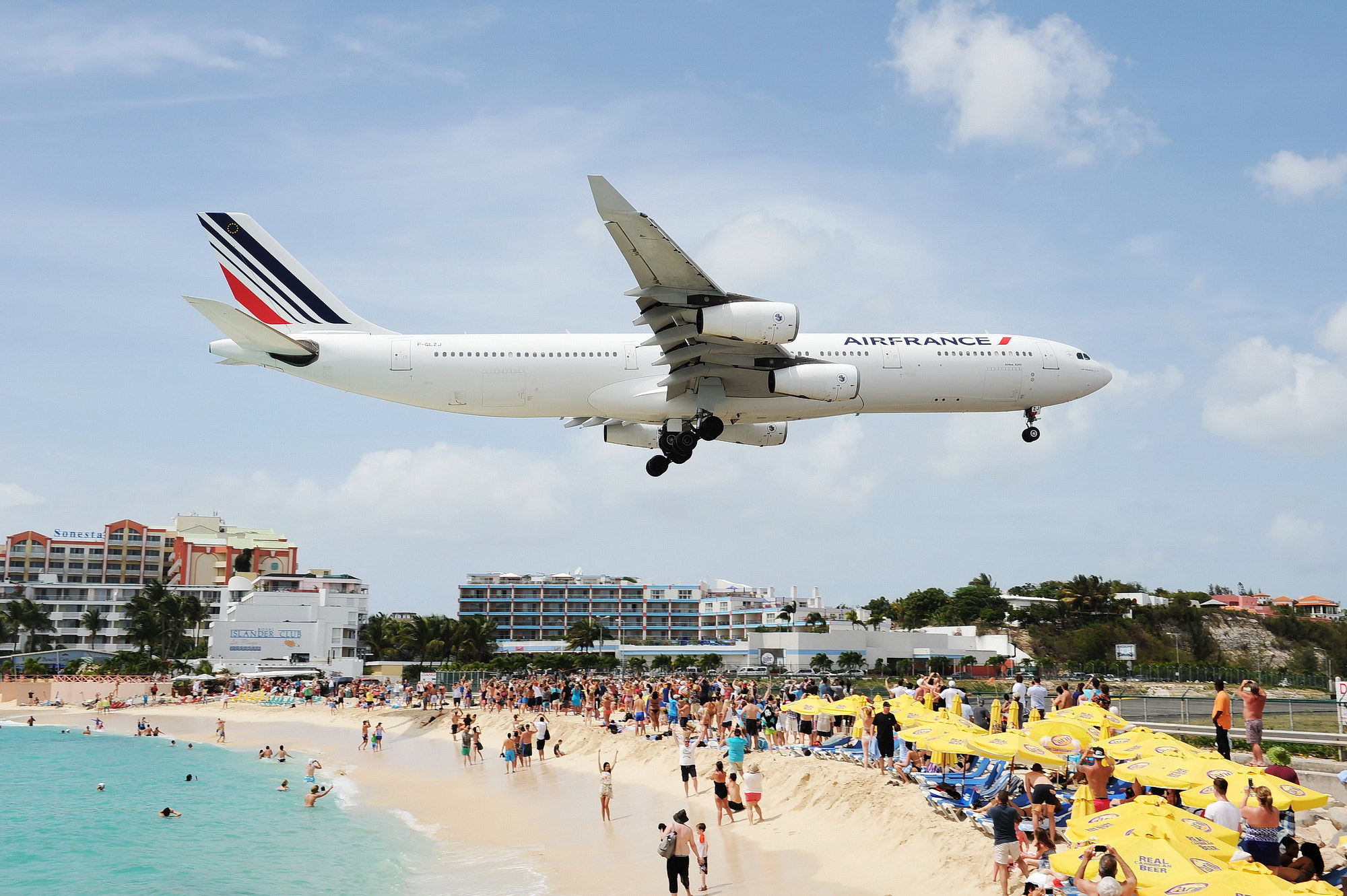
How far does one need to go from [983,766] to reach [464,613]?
11163cm

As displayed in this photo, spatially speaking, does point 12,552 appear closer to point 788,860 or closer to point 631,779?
point 631,779

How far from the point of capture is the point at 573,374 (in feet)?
88.1

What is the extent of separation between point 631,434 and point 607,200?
33.1ft

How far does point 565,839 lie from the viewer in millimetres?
25906

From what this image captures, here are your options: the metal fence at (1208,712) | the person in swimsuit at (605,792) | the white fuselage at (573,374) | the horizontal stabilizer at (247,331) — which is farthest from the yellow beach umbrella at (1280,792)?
the horizontal stabilizer at (247,331)

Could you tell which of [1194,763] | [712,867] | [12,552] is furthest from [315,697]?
[12,552]

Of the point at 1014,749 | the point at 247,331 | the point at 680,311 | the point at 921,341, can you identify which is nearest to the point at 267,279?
the point at 247,331

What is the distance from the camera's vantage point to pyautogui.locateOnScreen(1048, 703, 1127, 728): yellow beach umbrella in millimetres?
17906

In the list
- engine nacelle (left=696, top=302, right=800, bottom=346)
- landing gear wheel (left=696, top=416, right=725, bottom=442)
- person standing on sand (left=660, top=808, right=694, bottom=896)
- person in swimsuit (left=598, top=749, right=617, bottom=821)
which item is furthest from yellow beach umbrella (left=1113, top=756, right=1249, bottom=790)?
landing gear wheel (left=696, top=416, right=725, bottom=442)

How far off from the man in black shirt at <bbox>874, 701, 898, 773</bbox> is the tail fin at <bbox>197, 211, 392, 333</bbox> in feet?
54.5

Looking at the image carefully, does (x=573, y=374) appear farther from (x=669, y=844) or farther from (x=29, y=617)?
(x=29, y=617)

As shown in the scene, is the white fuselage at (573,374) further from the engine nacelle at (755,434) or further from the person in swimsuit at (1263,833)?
the person in swimsuit at (1263,833)

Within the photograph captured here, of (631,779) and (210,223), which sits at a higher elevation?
(210,223)

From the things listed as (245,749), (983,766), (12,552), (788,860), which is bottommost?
(245,749)
